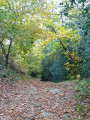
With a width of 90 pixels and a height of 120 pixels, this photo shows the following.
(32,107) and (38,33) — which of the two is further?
(38,33)

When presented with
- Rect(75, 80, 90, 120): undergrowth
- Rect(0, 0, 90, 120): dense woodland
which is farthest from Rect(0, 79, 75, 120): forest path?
Rect(0, 0, 90, 120): dense woodland

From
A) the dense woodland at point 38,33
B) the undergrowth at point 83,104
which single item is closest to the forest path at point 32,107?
the undergrowth at point 83,104

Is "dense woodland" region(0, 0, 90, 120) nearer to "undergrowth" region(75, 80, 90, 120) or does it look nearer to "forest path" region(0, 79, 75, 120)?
"undergrowth" region(75, 80, 90, 120)

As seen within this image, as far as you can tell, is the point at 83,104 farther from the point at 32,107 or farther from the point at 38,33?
the point at 38,33

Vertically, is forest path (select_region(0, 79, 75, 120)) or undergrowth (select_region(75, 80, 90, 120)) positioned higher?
Answer: undergrowth (select_region(75, 80, 90, 120))

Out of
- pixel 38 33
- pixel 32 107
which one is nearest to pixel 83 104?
pixel 32 107

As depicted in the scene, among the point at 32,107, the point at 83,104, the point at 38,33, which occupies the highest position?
the point at 38,33

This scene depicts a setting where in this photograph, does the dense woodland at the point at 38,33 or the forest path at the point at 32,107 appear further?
the dense woodland at the point at 38,33

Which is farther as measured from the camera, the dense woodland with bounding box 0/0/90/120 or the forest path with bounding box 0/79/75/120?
the dense woodland with bounding box 0/0/90/120

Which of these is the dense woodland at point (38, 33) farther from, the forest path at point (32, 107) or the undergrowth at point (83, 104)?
the forest path at point (32, 107)

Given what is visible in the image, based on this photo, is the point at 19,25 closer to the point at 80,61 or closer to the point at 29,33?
the point at 29,33

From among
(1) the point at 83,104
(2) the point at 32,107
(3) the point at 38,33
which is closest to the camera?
(1) the point at 83,104

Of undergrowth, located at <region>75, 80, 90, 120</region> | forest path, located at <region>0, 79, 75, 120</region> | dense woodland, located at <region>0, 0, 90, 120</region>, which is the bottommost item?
forest path, located at <region>0, 79, 75, 120</region>

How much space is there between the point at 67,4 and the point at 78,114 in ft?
13.5
